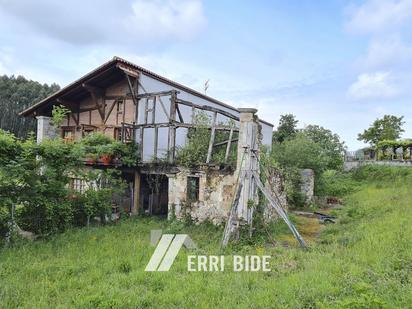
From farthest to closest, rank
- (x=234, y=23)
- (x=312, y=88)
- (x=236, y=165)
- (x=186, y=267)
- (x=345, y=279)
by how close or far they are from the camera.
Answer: (x=312, y=88) < (x=234, y=23) < (x=236, y=165) < (x=186, y=267) < (x=345, y=279)

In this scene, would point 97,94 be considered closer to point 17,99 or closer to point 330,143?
point 330,143

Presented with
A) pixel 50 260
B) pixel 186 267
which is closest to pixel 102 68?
pixel 50 260

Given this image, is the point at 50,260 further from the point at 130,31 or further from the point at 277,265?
the point at 130,31

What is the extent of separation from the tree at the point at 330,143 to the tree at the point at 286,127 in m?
2.12

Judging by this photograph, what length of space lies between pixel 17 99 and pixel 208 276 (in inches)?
1676

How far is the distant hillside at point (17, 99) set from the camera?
3744 cm

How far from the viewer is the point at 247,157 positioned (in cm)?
780

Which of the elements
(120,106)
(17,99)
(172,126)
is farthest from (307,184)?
(17,99)

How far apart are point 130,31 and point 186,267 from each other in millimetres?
10568

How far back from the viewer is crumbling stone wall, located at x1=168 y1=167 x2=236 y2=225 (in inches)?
356

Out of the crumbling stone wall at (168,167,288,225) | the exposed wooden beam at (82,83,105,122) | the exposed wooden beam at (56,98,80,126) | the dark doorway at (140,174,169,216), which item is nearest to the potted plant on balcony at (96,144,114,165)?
the dark doorway at (140,174,169,216)

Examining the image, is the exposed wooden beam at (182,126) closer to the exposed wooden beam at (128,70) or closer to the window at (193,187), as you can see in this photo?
the window at (193,187)

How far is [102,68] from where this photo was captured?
11.9m

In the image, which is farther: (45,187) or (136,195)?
(136,195)
